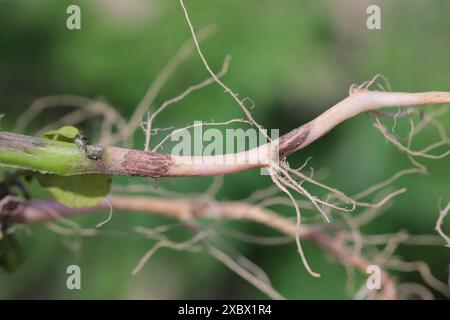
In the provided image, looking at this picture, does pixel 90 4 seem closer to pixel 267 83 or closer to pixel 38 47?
pixel 38 47

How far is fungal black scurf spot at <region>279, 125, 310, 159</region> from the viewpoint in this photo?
485mm

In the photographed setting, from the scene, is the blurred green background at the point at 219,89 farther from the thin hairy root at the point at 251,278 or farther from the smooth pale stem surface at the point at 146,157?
the smooth pale stem surface at the point at 146,157

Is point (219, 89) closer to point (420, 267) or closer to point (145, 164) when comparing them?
point (420, 267)

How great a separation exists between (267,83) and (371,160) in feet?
0.96

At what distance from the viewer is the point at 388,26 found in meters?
1.54

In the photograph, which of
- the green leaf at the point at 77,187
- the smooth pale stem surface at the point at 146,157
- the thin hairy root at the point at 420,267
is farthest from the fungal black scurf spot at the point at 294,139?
the thin hairy root at the point at 420,267

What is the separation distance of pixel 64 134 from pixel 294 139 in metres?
0.18

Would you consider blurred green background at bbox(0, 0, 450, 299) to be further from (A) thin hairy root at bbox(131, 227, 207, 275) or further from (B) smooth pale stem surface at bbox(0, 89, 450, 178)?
(B) smooth pale stem surface at bbox(0, 89, 450, 178)

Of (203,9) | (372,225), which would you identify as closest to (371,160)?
(372,225)

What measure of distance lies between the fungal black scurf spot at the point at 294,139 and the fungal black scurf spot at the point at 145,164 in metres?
0.09

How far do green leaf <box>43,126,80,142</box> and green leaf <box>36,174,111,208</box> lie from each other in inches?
2.1

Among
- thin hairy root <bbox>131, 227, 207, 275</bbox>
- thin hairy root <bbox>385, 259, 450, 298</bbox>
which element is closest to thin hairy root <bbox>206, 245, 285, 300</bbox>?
thin hairy root <bbox>131, 227, 207, 275</bbox>

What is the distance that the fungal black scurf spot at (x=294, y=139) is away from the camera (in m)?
0.49

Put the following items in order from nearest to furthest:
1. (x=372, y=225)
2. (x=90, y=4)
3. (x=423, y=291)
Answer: (x=423, y=291)
(x=372, y=225)
(x=90, y=4)
